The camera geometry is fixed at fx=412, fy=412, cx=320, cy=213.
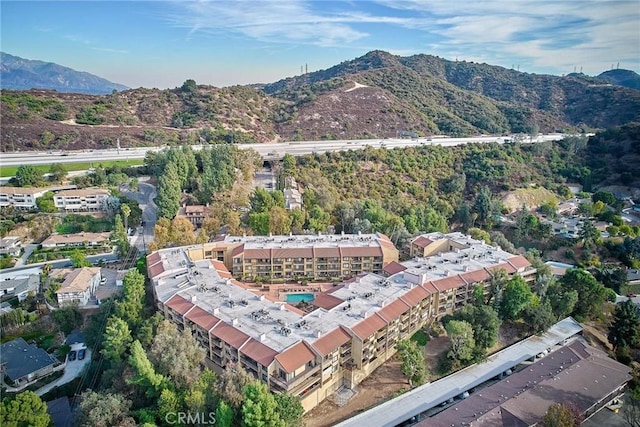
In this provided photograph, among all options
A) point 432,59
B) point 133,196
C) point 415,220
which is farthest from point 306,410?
point 432,59

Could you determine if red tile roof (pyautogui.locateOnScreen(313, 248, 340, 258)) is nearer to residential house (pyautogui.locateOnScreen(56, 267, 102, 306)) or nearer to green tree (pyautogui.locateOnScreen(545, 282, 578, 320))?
green tree (pyautogui.locateOnScreen(545, 282, 578, 320))

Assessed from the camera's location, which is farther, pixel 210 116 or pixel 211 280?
pixel 210 116

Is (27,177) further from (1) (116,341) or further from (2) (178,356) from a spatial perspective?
(2) (178,356)

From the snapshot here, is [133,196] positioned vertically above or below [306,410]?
above

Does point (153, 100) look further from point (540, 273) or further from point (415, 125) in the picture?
point (540, 273)

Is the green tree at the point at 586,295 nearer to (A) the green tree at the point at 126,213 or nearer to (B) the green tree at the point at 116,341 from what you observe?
(B) the green tree at the point at 116,341

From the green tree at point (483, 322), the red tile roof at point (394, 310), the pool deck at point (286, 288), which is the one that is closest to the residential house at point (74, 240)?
the pool deck at point (286, 288)
